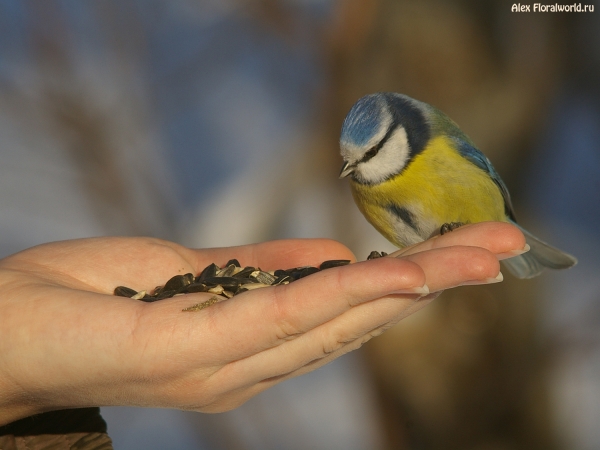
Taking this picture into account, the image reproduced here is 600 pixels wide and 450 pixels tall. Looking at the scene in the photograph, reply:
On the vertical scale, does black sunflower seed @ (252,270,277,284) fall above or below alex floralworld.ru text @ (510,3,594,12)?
below

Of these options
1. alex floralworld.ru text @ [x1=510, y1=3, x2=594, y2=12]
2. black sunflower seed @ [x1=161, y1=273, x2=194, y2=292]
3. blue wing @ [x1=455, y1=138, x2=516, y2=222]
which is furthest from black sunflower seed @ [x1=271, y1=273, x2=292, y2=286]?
alex floralworld.ru text @ [x1=510, y1=3, x2=594, y2=12]

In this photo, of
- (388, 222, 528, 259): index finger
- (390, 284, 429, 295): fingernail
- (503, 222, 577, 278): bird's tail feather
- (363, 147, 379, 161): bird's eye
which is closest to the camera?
(390, 284, 429, 295): fingernail

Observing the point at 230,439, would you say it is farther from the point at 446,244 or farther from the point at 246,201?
the point at 446,244

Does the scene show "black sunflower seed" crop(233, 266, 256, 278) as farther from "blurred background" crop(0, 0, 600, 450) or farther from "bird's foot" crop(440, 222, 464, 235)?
"blurred background" crop(0, 0, 600, 450)

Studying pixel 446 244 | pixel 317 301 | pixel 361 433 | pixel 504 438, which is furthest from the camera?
pixel 361 433

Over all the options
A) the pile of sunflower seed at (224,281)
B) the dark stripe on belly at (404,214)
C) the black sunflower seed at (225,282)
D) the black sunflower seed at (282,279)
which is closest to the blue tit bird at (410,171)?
the dark stripe on belly at (404,214)

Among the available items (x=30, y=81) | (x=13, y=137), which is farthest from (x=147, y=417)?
(x=30, y=81)

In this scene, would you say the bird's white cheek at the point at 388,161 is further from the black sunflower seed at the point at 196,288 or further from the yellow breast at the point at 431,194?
the black sunflower seed at the point at 196,288
